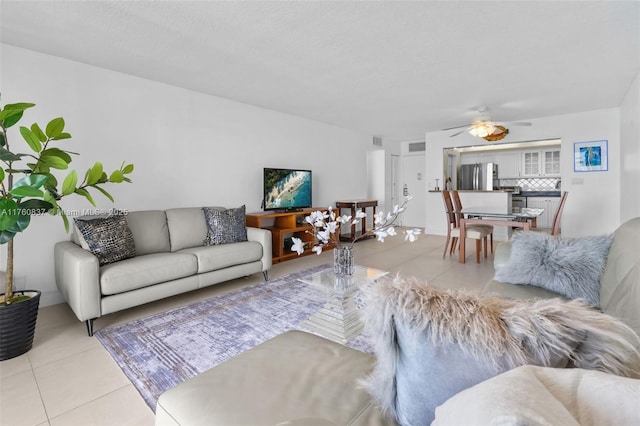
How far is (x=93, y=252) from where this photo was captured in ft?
8.59

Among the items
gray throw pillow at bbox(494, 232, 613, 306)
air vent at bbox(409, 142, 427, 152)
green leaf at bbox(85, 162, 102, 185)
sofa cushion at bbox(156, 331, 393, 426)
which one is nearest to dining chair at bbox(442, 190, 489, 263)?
gray throw pillow at bbox(494, 232, 613, 306)

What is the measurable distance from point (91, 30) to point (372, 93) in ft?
10.3

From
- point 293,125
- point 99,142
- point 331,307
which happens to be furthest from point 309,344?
point 293,125

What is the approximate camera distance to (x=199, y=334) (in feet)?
7.68

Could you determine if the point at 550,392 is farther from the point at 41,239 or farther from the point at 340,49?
the point at 41,239

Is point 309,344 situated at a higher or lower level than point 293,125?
lower

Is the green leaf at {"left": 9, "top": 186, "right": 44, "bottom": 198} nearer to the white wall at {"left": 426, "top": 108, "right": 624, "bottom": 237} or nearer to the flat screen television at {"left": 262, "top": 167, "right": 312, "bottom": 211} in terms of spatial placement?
the flat screen television at {"left": 262, "top": 167, "right": 312, "bottom": 211}

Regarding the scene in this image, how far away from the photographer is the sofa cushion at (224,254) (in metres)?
3.11

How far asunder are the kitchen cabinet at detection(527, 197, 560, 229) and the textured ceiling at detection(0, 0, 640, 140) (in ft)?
10.1

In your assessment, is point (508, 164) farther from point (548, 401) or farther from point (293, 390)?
point (548, 401)

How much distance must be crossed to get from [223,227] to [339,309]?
1828mm

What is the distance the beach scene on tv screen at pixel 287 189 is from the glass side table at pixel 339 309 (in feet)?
8.12

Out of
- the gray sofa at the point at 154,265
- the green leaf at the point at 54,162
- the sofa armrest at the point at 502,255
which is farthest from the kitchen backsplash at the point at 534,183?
the green leaf at the point at 54,162

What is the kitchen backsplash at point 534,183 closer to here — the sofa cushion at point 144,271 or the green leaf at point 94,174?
the sofa cushion at point 144,271
